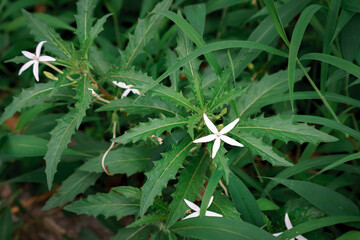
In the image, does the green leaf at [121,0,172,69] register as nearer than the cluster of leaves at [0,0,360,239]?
No

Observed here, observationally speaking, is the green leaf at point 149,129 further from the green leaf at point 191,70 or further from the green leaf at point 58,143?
the green leaf at point 58,143

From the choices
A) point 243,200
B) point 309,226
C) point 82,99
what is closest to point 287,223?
point 309,226

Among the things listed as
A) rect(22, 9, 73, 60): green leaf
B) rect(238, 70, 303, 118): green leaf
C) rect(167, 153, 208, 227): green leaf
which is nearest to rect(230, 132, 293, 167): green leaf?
rect(167, 153, 208, 227): green leaf

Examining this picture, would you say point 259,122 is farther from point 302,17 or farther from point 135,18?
point 135,18

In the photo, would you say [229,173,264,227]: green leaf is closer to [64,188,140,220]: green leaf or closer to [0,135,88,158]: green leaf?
[64,188,140,220]: green leaf

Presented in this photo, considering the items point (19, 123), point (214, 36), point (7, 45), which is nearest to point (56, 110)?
point (19, 123)
